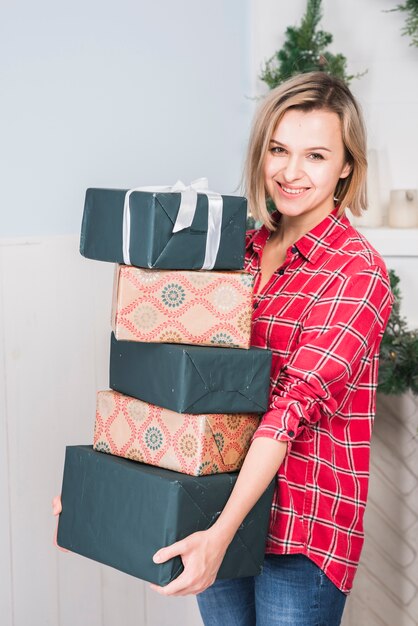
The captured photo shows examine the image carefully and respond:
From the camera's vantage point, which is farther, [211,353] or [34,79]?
[34,79]

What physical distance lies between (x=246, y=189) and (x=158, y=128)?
0.62 m

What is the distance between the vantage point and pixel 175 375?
4.26ft

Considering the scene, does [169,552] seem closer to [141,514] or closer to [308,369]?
[141,514]

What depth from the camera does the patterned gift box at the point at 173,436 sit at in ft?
4.36

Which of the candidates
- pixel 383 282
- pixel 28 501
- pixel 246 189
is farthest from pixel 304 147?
pixel 28 501

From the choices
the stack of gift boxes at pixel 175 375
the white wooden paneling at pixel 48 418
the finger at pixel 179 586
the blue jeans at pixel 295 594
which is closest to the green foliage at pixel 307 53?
the white wooden paneling at pixel 48 418

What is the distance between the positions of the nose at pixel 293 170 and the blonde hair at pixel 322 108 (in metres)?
0.06

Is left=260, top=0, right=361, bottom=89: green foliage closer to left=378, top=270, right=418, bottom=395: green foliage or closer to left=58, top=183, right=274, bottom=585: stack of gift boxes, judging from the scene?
left=378, top=270, right=418, bottom=395: green foliage

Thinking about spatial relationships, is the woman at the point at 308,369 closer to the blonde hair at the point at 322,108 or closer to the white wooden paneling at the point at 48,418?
the blonde hair at the point at 322,108

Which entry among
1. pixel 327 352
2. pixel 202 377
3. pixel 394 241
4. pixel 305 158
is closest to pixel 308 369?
pixel 327 352

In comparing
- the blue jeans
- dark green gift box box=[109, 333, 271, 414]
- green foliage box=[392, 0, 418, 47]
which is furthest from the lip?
green foliage box=[392, 0, 418, 47]

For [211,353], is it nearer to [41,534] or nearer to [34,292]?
[34,292]

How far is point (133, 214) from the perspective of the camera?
4.24 feet

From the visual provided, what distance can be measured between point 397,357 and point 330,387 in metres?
0.88
